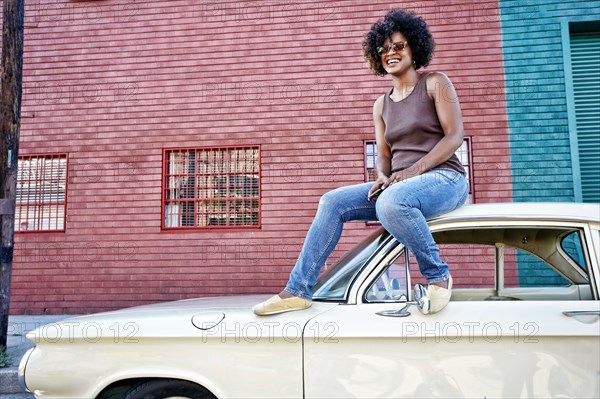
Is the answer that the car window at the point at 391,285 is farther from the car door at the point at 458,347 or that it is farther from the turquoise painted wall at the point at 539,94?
the turquoise painted wall at the point at 539,94

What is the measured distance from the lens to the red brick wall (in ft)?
24.9

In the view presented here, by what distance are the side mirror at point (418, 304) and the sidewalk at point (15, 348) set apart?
3.82 meters

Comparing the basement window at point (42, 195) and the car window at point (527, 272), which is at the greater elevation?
the basement window at point (42, 195)

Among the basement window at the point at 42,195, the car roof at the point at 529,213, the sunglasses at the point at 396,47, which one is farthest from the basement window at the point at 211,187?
the car roof at the point at 529,213

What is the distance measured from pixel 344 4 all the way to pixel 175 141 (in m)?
3.60

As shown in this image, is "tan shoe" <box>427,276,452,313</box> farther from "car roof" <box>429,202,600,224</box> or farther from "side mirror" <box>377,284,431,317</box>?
"car roof" <box>429,202,600,224</box>

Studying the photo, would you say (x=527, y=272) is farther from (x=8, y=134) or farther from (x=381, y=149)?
(x=8, y=134)

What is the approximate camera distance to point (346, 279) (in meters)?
2.65

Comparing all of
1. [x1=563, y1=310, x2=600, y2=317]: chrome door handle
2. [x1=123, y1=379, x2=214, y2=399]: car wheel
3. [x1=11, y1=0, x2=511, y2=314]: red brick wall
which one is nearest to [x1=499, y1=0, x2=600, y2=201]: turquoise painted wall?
[x1=11, y1=0, x2=511, y2=314]: red brick wall

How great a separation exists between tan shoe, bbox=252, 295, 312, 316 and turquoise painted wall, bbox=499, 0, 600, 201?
577 cm

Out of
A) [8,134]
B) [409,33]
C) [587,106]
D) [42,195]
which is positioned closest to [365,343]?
[409,33]

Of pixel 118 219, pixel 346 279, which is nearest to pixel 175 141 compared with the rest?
pixel 118 219

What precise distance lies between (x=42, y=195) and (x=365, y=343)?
7.56 m

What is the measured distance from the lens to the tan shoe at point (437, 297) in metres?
2.36
